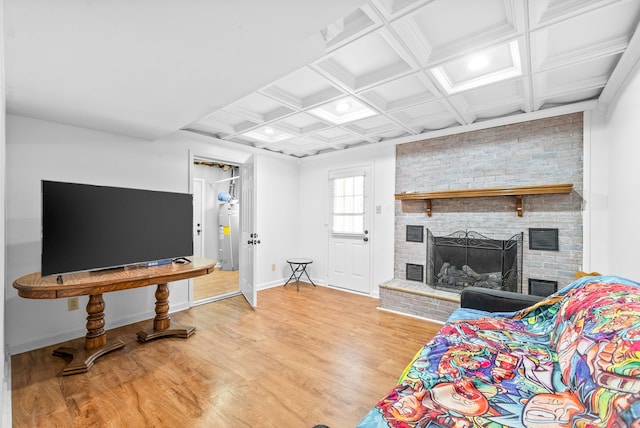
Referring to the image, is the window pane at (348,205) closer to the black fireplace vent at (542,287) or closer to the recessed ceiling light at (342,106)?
the recessed ceiling light at (342,106)

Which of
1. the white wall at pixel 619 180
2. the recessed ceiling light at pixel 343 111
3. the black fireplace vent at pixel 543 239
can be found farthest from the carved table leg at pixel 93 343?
the black fireplace vent at pixel 543 239

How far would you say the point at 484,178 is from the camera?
3.41m

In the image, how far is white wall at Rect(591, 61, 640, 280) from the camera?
6.58ft

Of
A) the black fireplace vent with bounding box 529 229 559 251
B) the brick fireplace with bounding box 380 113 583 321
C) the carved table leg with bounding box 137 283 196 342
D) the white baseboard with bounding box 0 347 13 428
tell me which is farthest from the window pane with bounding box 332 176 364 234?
the white baseboard with bounding box 0 347 13 428

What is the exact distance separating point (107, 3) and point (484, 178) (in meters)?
3.74

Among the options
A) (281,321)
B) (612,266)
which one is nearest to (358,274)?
(281,321)

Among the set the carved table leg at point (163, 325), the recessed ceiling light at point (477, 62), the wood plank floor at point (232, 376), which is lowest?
the wood plank floor at point (232, 376)

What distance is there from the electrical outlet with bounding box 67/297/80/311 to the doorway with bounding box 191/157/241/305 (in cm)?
303

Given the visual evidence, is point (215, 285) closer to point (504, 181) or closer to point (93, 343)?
point (93, 343)

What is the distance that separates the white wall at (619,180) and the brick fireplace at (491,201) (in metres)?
0.16

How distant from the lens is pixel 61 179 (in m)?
2.69

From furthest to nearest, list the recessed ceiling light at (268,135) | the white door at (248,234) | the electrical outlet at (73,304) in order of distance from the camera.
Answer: the recessed ceiling light at (268,135) < the white door at (248,234) < the electrical outlet at (73,304)

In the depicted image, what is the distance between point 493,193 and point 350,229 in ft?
7.02

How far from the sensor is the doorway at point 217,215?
20.1ft
